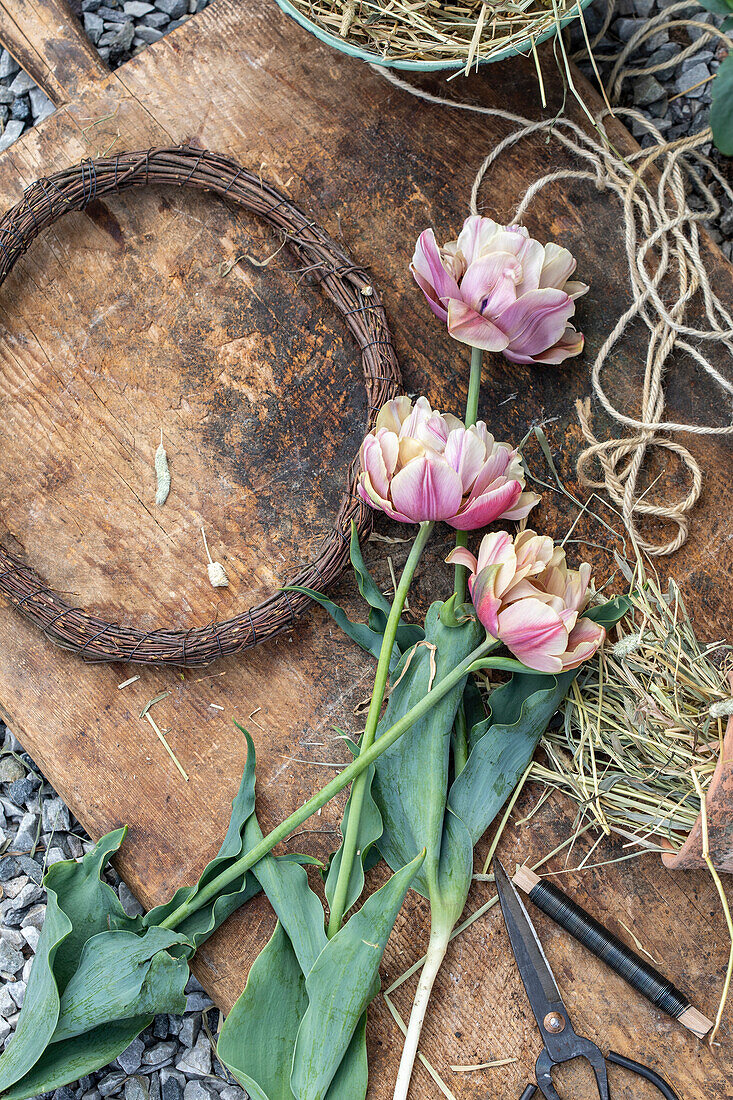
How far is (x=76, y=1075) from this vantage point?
3.14ft

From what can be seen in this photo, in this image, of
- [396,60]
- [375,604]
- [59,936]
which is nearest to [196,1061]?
[59,936]

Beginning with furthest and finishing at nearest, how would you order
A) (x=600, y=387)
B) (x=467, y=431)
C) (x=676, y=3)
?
(x=676, y=3) < (x=600, y=387) < (x=467, y=431)

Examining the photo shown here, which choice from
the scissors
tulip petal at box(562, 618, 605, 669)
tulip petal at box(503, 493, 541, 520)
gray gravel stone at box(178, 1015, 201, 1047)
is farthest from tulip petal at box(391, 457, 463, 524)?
gray gravel stone at box(178, 1015, 201, 1047)

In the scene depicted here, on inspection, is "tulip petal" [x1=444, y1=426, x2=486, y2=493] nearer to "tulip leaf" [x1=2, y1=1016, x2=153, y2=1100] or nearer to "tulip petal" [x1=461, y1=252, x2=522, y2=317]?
"tulip petal" [x1=461, y1=252, x2=522, y2=317]

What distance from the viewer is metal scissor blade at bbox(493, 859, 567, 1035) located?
40.6 inches

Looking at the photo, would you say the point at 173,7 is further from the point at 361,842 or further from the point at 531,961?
the point at 531,961

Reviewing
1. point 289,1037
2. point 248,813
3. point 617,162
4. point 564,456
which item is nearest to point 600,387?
point 564,456

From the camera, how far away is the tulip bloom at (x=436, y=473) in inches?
35.6

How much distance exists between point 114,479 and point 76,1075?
30.9 inches

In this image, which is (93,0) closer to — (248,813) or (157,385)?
(157,385)

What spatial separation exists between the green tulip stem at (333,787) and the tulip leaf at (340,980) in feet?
0.41

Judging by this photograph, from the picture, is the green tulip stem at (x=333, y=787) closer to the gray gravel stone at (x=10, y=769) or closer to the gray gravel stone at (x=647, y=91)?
the gray gravel stone at (x=10, y=769)

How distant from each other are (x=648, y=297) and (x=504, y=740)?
2.24ft

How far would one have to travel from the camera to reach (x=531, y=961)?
104cm
